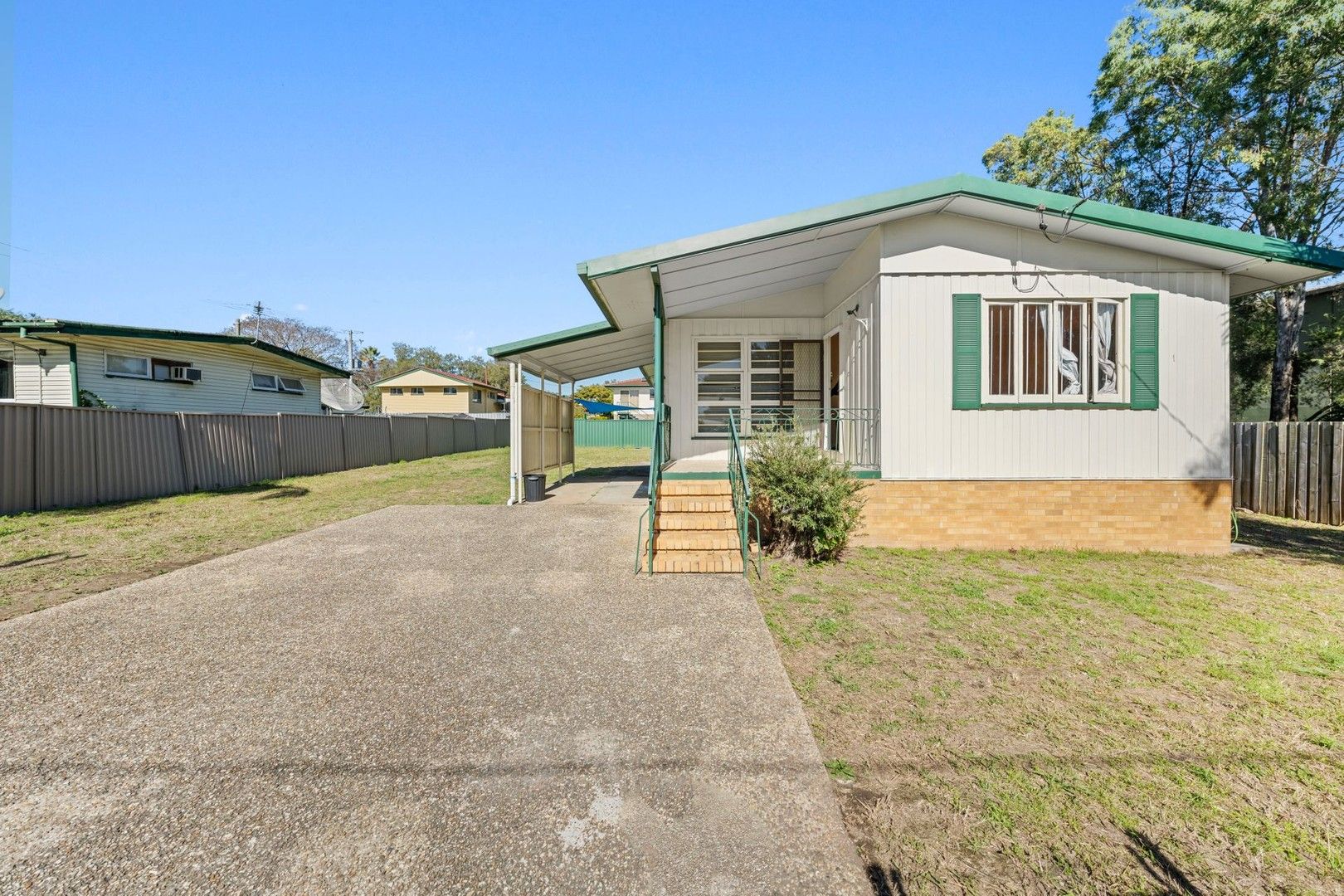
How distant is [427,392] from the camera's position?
41.6 metres

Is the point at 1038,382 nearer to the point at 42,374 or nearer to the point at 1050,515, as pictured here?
the point at 1050,515

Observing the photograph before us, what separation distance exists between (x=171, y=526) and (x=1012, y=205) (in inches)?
477

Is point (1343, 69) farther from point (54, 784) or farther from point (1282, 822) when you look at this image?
point (54, 784)

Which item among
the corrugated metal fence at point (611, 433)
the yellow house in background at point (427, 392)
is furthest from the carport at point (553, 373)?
the yellow house in background at point (427, 392)

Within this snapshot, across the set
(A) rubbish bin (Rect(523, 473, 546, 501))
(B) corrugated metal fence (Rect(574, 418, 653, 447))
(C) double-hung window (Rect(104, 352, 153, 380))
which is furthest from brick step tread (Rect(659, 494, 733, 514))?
(B) corrugated metal fence (Rect(574, 418, 653, 447))

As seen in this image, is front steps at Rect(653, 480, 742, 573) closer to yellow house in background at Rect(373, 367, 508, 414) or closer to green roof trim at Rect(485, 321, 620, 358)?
green roof trim at Rect(485, 321, 620, 358)

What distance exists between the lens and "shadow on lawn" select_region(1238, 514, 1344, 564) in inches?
282

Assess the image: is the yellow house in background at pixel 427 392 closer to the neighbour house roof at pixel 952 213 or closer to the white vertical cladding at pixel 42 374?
the white vertical cladding at pixel 42 374

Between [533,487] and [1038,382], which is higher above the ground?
[1038,382]

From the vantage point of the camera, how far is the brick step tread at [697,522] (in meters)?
7.09

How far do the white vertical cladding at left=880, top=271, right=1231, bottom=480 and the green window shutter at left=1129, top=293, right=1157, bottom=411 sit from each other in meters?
0.10

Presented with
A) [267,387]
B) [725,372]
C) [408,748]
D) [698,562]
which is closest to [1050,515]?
[698,562]

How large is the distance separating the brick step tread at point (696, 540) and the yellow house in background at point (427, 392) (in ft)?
123

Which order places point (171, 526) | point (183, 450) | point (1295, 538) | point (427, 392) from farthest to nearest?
point (427, 392) → point (183, 450) → point (171, 526) → point (1295, 538)
